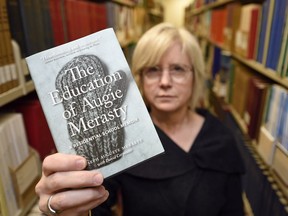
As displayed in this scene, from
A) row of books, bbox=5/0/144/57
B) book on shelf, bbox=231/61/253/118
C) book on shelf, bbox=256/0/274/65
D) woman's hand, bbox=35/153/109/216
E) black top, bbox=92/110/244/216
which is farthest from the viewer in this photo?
book on shelf, bbox=231/61/253/118

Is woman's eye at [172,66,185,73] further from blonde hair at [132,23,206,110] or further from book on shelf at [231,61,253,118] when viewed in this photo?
book on shelf at [231,61,253,118]

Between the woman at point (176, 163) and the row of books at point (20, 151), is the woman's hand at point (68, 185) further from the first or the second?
the woman at point (176, 163)

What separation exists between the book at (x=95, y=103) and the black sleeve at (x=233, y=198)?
732 mm

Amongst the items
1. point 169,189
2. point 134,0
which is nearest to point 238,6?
point 169,189

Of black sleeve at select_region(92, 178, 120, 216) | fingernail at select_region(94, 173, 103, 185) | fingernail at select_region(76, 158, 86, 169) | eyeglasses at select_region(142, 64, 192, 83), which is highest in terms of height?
eyeglasses at select_region(142, 64, 192, 83)

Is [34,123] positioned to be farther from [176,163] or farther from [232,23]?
[232,23]

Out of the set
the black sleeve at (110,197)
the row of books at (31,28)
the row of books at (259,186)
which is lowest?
the row of books at (259,186)

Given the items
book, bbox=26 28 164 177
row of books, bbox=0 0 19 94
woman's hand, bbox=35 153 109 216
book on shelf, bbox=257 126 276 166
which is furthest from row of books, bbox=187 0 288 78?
row of books, bbox=0 0 19 94

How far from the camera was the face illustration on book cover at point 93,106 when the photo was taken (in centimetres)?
54

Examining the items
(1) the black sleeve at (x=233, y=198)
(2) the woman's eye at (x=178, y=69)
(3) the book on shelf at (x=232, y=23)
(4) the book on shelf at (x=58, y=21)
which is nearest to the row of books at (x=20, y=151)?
(4) the book on shelf at (x=58, y=21)

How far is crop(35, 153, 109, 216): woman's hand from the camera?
52cm

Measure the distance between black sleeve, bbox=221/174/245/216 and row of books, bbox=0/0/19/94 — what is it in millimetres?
942

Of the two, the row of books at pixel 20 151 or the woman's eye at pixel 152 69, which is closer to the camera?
the row of books at pixel 20 151

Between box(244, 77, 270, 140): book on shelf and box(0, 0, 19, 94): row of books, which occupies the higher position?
box(0, 0, 19, 94): row of books
